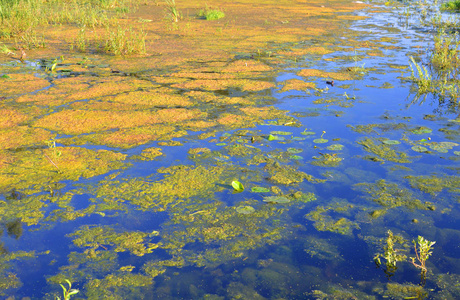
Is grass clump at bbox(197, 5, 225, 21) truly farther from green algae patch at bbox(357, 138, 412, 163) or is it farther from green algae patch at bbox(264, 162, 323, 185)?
green algae patch at bbox(264, 162, 323, 185)

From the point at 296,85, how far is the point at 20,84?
10.8 feet

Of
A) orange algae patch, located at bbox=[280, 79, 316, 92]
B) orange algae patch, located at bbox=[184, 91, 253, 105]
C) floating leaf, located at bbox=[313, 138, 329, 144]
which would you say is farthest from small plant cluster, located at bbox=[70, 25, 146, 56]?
floating leaf, located at bbox=[313, 138, 329, 144]

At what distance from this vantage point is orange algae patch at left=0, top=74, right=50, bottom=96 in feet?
15.5

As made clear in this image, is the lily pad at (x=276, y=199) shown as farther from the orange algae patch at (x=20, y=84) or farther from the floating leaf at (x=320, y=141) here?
the orange algae patch at (x=20, y=84)

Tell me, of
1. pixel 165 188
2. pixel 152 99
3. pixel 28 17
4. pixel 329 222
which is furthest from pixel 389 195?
pixel 28 17

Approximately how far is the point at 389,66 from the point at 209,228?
463 centimetres

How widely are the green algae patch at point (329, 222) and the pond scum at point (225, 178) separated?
1cm

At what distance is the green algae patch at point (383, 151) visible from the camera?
10.4 feet

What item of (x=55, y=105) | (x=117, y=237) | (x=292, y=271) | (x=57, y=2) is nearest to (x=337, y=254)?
(x=292, y=271)

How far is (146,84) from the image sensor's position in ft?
16.4

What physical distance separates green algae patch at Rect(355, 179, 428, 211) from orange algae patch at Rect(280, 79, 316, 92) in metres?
2.31

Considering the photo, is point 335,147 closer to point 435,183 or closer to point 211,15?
point 435,183

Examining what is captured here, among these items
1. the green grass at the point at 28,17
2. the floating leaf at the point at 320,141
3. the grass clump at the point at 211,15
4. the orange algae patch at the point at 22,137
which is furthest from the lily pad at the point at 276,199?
the grass clump at the point at 211,15

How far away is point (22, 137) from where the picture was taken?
139 inches
